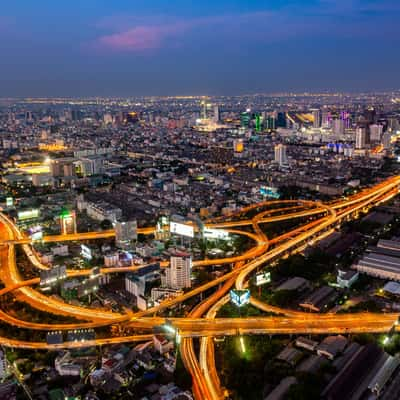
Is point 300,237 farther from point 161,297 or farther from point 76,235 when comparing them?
point 76,235

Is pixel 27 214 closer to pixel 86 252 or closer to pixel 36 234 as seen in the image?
pixel 36 234

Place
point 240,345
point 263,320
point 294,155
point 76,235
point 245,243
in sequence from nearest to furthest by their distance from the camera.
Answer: point 240,345, point 263,320, point 245,243, point 76,235, point 294,155

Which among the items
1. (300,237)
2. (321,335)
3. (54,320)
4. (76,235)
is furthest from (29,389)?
(300,237)

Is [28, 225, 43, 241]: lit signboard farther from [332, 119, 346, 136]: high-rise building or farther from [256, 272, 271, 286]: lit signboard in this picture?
[332, 119, 346, 136]: high-rise building

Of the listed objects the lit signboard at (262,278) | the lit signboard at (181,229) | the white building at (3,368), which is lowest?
the white building at (3,368)

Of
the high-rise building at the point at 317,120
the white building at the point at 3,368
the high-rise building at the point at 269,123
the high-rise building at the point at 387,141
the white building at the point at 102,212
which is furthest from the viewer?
the high-rise building at the point at 269,123

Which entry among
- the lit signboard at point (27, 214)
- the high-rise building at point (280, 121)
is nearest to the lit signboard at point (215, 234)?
the lit signboard at point (27, 214)

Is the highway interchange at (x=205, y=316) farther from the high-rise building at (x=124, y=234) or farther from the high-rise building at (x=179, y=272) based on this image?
the high-rise building at (x=124, y=234)
